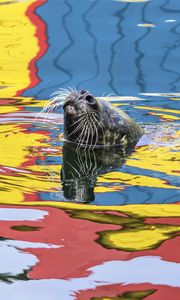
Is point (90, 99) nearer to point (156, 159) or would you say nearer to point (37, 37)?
A: point (156, 159)

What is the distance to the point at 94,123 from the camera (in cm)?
512

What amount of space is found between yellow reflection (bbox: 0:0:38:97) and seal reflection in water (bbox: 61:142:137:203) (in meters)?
1.58

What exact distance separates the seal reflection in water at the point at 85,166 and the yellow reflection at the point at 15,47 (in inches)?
62.4

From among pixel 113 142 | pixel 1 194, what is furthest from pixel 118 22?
pixel 1 194

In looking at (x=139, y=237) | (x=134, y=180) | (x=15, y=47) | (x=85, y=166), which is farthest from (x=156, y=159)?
(x=15, y=47)

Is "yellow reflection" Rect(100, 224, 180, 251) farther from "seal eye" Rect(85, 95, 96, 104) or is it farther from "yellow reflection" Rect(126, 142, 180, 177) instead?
"seal eye" Rect(85, 95, 96, 104)

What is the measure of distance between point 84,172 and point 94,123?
2.48ft

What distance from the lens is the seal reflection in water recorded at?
396cm

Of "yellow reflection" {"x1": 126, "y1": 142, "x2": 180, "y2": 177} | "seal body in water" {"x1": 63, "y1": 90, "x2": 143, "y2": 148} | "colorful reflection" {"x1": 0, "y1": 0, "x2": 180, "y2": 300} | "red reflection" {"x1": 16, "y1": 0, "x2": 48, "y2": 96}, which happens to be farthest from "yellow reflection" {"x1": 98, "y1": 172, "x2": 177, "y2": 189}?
"red reflection" {"x1": 16, "y1": 0, "x2": 48, "y2": 96}

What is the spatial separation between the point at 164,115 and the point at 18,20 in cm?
255

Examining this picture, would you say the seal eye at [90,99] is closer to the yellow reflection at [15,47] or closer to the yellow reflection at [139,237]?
the yellow reflection at [15,47]

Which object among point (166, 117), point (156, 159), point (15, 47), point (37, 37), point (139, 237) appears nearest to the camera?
point (139, 237)

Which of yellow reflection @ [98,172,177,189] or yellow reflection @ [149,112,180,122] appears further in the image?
yellow reflection @ [149,112,180,122]

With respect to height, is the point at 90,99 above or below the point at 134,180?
above
